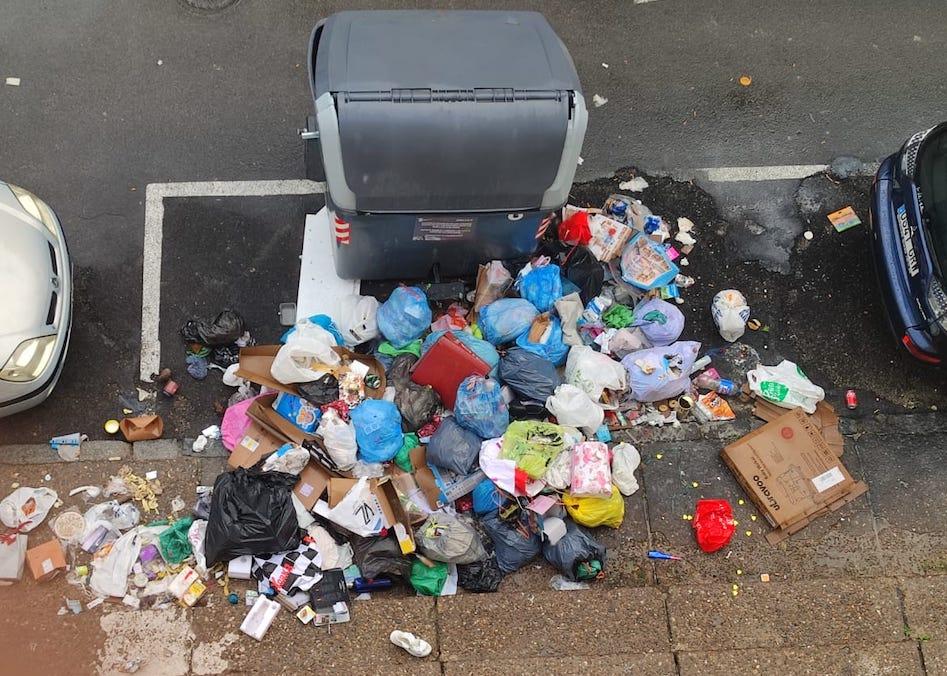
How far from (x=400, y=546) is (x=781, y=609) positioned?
2.25 metres

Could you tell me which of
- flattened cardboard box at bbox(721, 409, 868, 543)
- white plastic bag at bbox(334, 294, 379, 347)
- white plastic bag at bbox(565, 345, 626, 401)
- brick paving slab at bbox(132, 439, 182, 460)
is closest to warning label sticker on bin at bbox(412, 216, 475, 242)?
white plastic bag at bbox(334, 294, 379, 347)

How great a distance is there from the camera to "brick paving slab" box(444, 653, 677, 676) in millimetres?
4043

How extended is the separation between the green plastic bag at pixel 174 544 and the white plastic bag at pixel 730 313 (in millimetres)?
3764

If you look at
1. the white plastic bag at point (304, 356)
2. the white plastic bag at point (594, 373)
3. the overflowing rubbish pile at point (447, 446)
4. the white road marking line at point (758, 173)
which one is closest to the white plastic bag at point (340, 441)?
the overflowing rubbish pile at point (447, 446)

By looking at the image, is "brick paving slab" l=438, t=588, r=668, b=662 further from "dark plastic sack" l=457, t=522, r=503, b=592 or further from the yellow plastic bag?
the yellow plastic bag

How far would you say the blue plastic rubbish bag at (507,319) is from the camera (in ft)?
16.1

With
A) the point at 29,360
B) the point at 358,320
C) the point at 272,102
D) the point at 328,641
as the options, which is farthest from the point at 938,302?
the point at 29,360

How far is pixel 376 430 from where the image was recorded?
457 centimetres

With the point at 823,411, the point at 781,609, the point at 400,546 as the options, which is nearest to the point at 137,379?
the point at 400,546

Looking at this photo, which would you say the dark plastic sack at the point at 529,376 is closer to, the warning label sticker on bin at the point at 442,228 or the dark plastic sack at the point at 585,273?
the dark plastic sack at the point at 585,273

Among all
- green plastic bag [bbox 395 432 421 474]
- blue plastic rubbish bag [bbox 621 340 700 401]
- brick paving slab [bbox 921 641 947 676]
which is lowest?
brick paving slab [bbox 921 641 947 676]

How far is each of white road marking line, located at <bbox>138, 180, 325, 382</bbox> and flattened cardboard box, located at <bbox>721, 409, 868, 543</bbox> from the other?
356 cm

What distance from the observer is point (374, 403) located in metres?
4.65

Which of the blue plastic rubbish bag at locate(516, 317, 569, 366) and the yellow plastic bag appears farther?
the blue plastic rubbish bag at locate(516, 317, 569, 366)
